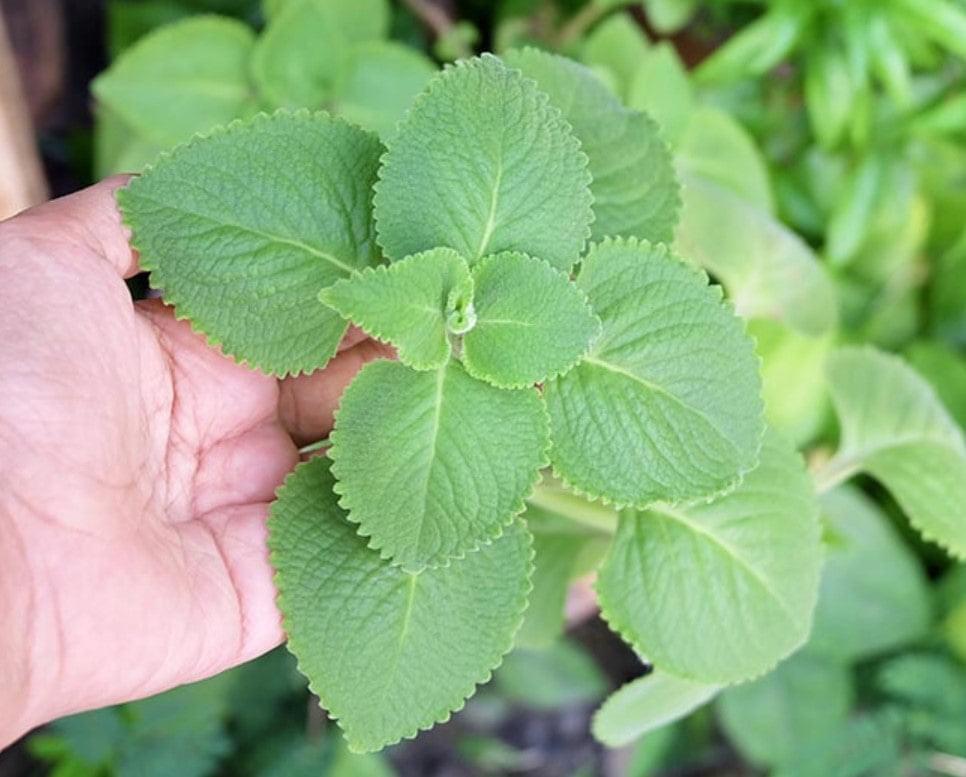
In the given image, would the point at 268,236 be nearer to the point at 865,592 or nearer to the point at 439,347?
the point at 439,347

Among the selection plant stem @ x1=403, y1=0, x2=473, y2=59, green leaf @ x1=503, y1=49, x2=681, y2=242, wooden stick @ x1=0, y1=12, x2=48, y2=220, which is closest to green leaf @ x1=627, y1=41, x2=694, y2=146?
plant stem @ x1=403, y1=0, x2=473, y2=59

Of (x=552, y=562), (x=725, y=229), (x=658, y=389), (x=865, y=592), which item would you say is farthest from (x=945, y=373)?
(x=658, y=389)

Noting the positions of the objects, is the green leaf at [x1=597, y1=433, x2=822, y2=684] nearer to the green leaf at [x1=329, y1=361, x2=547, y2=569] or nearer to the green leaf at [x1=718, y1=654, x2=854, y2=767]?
the green leaf at [x1=329, y1=361, x2=547, y2=569]

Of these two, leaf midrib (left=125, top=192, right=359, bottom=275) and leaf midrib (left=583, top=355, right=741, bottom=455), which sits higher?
leaf midrib (left=125, top=192, right=359, bottom=275)

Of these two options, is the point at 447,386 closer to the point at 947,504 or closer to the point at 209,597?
the point at 209,597

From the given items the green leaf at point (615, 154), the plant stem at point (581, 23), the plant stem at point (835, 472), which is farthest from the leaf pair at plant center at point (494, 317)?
the plant stem at point (581, 23)

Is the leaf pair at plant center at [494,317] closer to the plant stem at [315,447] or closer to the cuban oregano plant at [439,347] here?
the cuban oregano plant at [439,347]

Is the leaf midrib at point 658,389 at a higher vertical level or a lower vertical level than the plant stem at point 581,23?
higher
